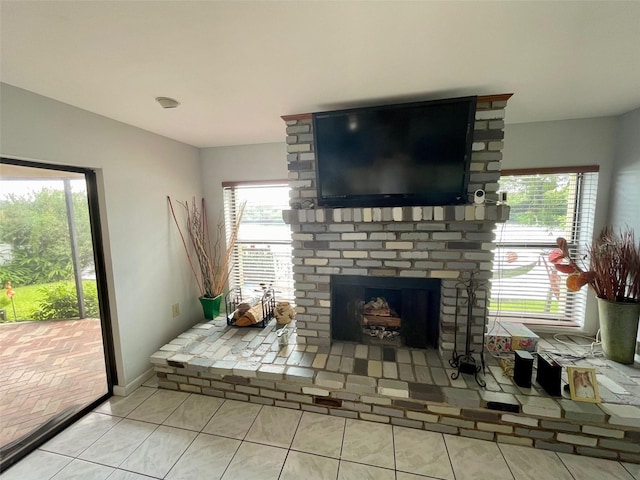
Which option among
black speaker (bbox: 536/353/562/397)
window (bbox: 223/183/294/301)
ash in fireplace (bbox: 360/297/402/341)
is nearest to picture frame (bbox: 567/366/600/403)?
black speaker (bbox: 536/353/562/397)

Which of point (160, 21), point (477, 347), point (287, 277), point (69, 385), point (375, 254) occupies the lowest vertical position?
point (69, 385)

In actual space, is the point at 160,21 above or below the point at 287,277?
above

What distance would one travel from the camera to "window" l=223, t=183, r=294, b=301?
2.96 m

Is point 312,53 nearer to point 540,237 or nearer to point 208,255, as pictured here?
point 208,255

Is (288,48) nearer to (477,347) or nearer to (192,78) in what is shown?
(192,78)

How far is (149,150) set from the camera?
234 centimetres

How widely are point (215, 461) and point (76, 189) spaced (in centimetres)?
208

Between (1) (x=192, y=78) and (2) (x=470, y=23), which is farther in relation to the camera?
(1) (x=192, y=78)

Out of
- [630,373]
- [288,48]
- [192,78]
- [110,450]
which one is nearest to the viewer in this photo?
[288,48]

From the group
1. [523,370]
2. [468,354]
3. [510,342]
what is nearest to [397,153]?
[468,354]

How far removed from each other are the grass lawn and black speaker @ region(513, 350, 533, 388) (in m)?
3.26

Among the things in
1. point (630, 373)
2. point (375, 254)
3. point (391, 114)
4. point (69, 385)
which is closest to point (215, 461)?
point (69, 385)

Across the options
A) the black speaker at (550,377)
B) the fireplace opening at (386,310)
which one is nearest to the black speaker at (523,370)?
the black speaker at (550,377)

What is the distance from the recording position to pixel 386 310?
7.67ft
